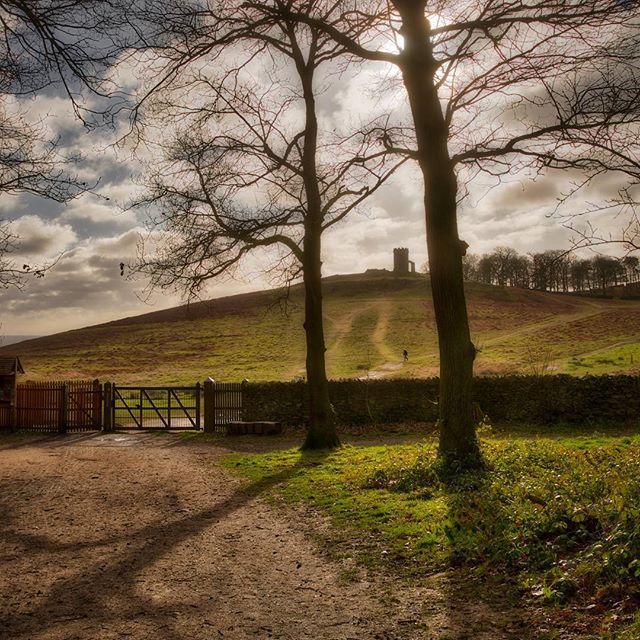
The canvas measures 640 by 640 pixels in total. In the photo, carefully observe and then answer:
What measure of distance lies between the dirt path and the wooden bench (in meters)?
9.45

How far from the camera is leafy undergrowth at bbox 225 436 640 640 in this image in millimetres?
4871

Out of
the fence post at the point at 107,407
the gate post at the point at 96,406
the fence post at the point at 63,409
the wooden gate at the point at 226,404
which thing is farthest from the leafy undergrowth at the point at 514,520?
the fence post at the point at 63,409

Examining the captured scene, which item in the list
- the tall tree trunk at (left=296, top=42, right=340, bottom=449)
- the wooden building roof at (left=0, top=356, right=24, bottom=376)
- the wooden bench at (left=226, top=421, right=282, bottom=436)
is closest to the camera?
the tall tree trunk at (left=296, top=42, right=340, bottom=449)

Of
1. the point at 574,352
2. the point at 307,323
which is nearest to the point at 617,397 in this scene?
the point at 307,323

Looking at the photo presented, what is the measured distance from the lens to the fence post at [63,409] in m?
22.6

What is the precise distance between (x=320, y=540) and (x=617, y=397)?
58.5 feet

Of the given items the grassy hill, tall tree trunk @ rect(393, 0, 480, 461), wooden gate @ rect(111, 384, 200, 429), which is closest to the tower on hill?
the grassy hill

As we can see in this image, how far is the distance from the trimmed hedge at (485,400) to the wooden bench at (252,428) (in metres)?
1.96

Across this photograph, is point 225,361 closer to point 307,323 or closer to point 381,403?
point 381,403

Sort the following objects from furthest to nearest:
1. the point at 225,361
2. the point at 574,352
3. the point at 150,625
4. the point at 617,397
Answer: the point at 225,361 → the point at 574,352 → the point at 617,397 → the point at 150,625

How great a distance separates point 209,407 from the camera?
22.1 m

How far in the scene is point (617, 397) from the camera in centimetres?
2167

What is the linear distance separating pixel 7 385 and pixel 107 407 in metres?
3.96

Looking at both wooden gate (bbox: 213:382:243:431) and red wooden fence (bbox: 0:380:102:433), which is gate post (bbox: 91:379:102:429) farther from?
wooden gate (bbox: 213:382:243:431)
